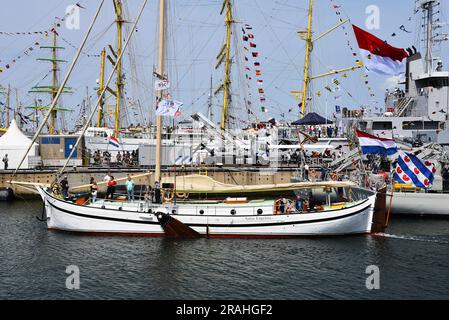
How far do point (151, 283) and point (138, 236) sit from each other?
9235mm

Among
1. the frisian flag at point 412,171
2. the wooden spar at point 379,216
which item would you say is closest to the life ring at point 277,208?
the wooden spar at point 379,216

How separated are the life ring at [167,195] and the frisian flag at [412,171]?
52.7 feet

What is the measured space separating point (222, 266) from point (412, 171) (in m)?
18.8

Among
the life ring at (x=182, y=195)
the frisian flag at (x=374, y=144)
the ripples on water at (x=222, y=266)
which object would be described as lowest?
the ripples on water at (x=222, y=266)

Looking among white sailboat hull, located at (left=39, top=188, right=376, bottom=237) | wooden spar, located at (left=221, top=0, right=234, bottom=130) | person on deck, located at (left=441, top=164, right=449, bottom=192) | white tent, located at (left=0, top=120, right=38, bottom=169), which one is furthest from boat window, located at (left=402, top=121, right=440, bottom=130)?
white tent, located at (left=0, top=120, right=38, bottom=169)

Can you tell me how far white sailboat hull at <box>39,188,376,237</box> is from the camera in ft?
106

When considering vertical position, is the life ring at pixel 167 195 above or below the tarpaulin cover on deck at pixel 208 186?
below

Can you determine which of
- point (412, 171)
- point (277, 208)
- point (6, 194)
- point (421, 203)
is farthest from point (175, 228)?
point (6, 194)

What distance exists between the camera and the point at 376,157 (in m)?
48.8

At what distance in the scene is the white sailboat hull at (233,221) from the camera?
3234 cm

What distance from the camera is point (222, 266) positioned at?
86.6 ft

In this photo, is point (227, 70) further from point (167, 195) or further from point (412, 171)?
point (167, 195)

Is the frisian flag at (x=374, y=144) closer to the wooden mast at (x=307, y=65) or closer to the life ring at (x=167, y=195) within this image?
the life ring at (x=167, y=195)
